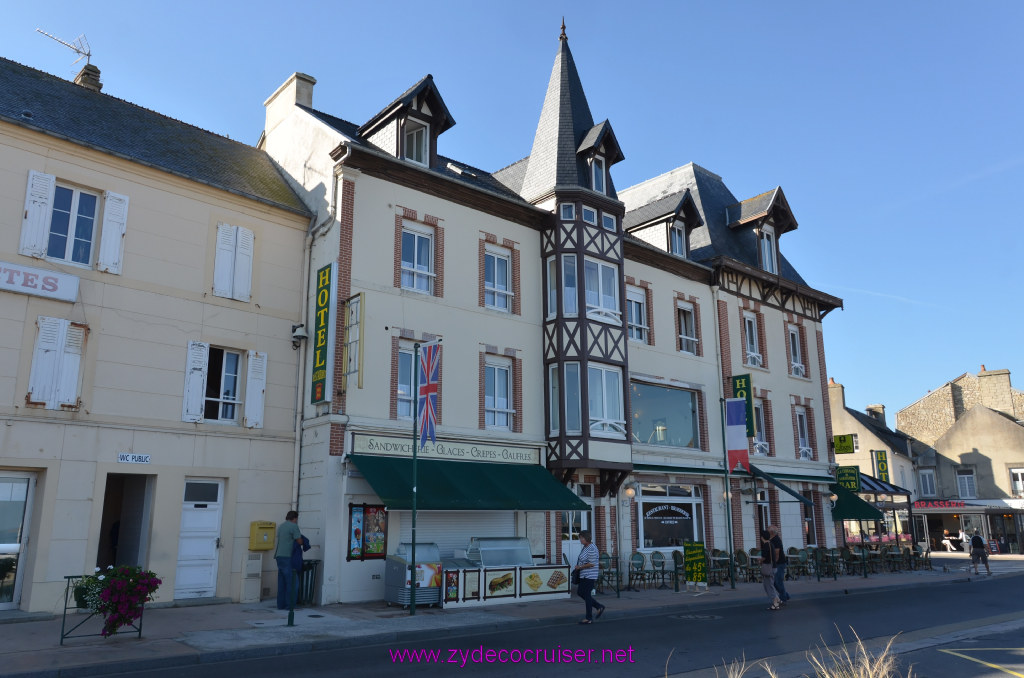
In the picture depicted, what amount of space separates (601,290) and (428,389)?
7.27m

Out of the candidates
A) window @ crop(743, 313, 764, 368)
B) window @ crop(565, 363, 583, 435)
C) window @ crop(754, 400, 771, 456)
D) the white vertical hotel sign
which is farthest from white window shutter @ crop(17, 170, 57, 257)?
window @ crop(754, 400, 771, 456)

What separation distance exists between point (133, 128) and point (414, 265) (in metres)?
6.69

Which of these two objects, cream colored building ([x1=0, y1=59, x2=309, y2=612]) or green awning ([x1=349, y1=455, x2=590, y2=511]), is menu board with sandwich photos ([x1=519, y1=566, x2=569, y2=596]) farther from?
cream colored building ([x1=0, y1=59, x2=309, y2=612])

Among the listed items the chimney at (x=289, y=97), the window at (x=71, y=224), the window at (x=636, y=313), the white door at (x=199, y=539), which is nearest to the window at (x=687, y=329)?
the window at (x=636, y=313)

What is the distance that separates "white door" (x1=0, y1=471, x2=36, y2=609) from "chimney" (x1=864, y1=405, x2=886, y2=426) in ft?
157

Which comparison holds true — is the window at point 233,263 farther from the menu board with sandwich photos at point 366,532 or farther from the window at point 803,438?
the window at point 803,438

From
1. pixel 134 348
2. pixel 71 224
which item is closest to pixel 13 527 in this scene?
pixel 134 348

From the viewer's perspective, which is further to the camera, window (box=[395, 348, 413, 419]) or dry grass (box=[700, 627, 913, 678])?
window (box=[395, 348, 413, 419])

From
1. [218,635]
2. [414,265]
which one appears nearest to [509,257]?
[414,265]

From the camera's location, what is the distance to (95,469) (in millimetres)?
13523

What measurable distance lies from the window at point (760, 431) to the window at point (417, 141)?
1375 centimetres

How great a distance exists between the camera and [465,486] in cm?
1609

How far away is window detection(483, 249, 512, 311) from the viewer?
19.0m

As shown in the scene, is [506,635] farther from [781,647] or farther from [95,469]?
[95,469]
